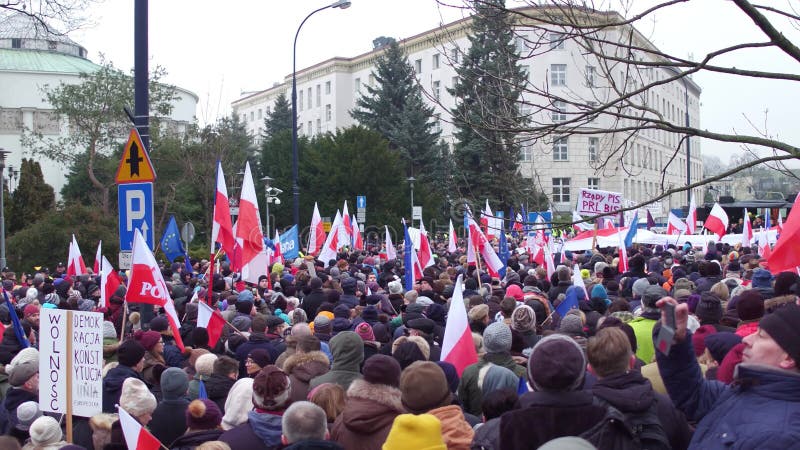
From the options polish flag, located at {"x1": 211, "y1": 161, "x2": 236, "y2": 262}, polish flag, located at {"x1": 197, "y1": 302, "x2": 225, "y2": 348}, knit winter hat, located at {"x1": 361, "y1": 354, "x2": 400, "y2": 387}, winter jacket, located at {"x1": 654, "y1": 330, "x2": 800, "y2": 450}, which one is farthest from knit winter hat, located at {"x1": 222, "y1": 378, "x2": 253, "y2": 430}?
polish flag, located at {"x1": 211, "y1": 161, "x2": 236, "y2": 262}

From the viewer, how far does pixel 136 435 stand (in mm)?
4867

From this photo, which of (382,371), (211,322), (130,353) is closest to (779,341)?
(382,371)

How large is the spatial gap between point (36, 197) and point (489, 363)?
4324 cm

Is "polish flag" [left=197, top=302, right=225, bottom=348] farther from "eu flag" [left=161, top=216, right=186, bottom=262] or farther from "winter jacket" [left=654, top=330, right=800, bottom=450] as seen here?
"eu flag" [left=161, top=216, right=186, bottom=262]

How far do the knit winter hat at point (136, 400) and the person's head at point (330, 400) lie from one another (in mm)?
1135

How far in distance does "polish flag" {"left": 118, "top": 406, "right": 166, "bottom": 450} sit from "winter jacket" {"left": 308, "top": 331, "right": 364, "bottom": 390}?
143 cm

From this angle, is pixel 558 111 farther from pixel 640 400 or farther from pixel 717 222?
pixel 717 222

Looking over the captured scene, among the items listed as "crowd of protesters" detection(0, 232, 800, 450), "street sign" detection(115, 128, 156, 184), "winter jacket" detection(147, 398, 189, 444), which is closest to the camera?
"crowd of protesters" detection(0, 232, 800, 450)

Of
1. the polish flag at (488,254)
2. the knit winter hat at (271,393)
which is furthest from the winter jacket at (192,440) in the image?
the polish flag at (488,254)

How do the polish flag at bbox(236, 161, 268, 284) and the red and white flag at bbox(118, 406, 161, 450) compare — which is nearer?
the red and white flag at bbox(118, 406, 161, 450)

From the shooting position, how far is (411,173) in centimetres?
5647

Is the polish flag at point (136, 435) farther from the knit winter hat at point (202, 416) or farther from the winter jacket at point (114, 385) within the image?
the winter jacket at point (114, 385)

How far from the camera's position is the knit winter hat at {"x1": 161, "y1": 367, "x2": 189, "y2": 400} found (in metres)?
5.88

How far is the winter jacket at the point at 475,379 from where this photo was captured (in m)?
5.99
